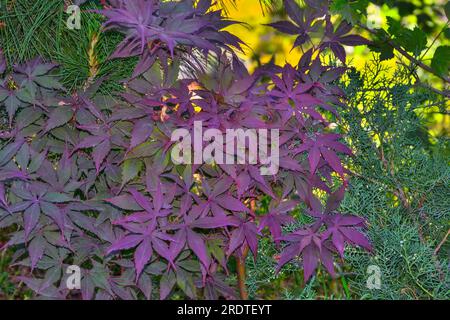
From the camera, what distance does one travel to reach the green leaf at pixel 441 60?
285 cm

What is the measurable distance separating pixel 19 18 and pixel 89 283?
984 millimetres

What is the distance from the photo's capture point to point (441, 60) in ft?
9.41

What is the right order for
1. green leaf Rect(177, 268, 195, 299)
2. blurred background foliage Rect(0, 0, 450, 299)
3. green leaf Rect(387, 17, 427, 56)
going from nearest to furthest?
green leaf Rect(177, 268, 195, 299) → blurred background foliage Rect(0, 0, 450, 299) → green leaf Rect(387, 17, 427, 56)

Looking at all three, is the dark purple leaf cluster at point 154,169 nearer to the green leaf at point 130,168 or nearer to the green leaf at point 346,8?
the green leaf at point 130,168

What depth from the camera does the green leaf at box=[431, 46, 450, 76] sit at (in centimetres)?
285

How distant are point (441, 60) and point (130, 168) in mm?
1533

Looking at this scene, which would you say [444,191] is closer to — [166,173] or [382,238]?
[382,238]

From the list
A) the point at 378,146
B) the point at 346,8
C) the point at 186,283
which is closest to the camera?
the point at 186,283

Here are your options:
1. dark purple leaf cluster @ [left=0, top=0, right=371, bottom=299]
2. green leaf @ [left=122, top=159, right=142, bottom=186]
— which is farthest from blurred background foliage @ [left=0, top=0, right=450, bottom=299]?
green leaf @ [left=122, top=159, right=142, bottom=186]

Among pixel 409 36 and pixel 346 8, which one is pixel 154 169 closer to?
pixel 346 8

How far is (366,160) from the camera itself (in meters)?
2.75

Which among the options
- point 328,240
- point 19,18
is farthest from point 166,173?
point 19,18

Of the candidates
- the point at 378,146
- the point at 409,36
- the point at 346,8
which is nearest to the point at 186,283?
the point at 378,146

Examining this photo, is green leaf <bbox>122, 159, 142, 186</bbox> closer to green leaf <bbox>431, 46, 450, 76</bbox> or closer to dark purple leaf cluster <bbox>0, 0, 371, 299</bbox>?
dark purple leaf cluster <bbox>0, 0, 371, 299</bbox>
